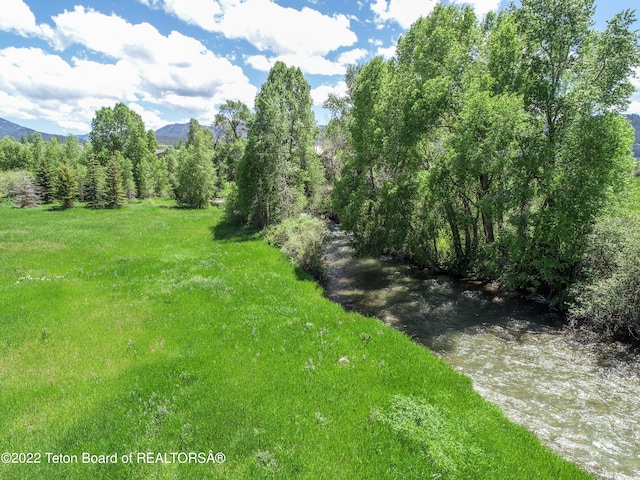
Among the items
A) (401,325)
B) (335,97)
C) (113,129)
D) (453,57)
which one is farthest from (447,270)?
(113,129)

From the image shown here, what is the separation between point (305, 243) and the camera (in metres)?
25.0

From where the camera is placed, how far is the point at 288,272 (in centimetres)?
2208

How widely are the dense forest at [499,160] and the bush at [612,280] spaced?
0.22 feet

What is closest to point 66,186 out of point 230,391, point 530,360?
point 230,391

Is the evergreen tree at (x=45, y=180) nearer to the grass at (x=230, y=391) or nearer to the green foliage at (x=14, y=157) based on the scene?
the green foliage at (x=14, y=157)

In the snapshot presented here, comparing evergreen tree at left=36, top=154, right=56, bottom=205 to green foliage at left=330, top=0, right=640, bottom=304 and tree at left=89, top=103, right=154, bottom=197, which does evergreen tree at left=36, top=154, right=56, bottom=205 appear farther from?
green foliage at left=330, top=0, right=640, bottom=304

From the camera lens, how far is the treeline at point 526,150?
55.0ft

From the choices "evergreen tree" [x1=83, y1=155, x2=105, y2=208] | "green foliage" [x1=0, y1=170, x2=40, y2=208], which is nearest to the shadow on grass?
"evergreen tree" [x1=83, y1=155, x2=105, y2=208]

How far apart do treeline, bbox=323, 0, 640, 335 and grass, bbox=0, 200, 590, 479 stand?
983 centimetres

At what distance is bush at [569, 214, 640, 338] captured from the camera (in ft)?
45.6

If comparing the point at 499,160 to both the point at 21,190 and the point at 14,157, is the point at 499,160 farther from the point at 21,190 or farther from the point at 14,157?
the point at 14,157

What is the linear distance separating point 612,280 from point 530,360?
16.9ft

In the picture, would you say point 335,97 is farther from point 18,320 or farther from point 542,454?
point 542,454

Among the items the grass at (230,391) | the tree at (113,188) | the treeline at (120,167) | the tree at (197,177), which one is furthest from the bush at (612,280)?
the tree at (113,188)
